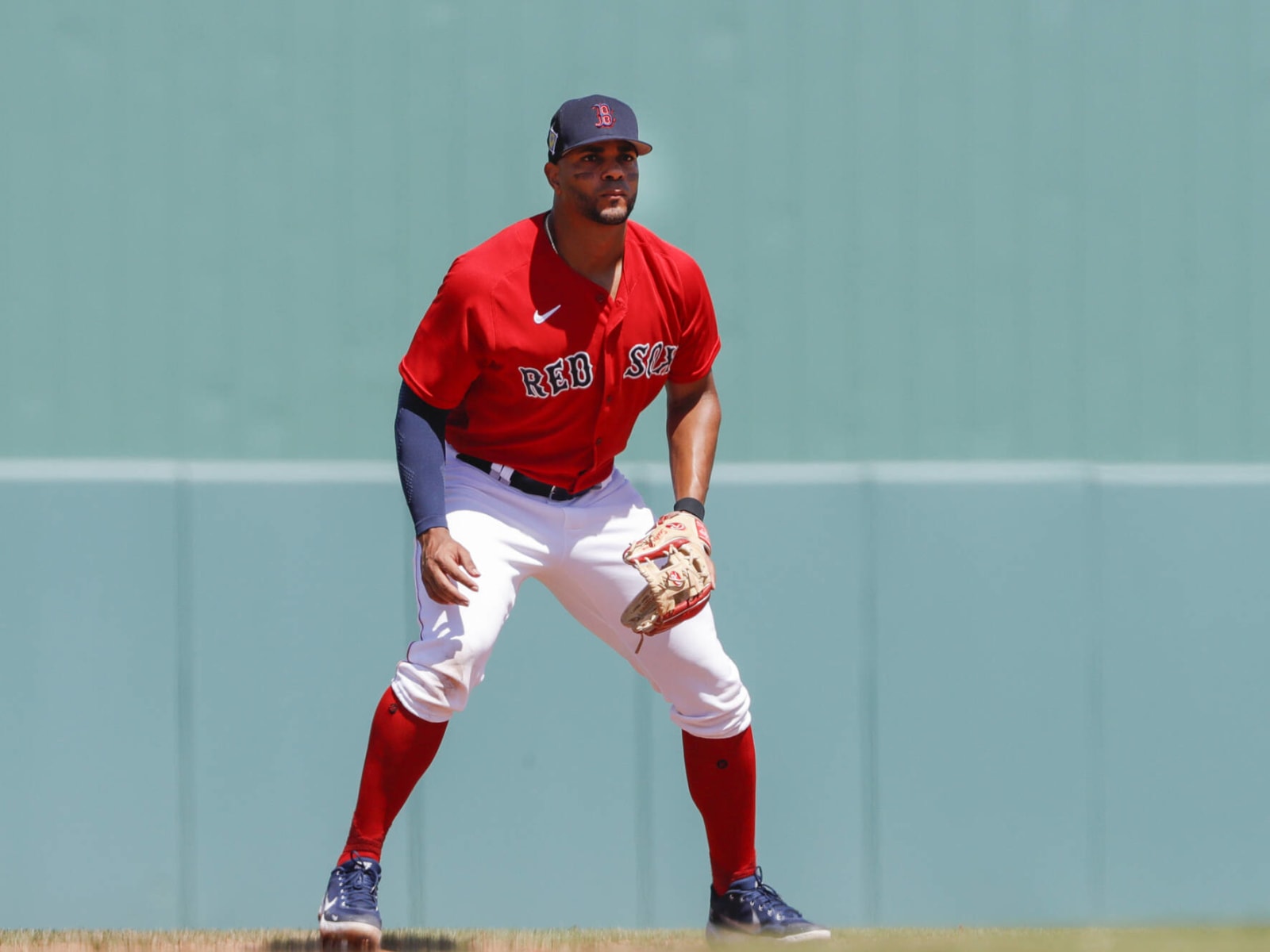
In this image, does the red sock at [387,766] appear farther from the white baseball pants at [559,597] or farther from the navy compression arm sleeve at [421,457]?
the navy compression arm sleeve at [421,457]

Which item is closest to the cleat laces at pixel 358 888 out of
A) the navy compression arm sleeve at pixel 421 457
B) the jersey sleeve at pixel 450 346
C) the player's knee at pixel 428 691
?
the player's knee at pixel 428 691

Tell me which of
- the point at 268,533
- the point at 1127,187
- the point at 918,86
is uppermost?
the point at 918,86

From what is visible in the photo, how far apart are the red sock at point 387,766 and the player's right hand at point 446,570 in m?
0.27

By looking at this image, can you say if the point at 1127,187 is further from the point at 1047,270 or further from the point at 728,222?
the point at 728,222

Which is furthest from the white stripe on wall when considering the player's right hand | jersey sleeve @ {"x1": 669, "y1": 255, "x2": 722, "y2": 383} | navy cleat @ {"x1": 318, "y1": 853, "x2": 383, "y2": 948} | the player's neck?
navy cleat @ {"x1": 318, "y1": 853, "x2": 383, "y2": 948}

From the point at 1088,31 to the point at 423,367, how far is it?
2.52 metres

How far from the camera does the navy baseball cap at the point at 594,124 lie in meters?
3.13

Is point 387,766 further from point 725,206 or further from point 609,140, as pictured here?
point 725,206

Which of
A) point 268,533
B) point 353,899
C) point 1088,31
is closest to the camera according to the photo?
point 353,899

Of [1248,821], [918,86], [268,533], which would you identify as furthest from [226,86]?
[1248,821]

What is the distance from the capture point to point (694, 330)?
11.3 ft

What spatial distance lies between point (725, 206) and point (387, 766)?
2.08 meters

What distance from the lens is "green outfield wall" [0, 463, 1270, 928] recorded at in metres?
4.16

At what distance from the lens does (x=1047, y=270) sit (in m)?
4.46
